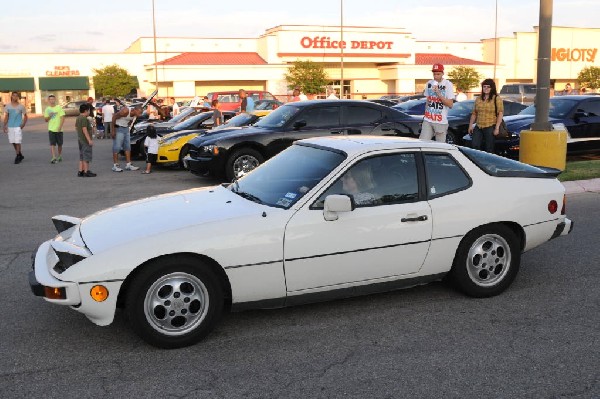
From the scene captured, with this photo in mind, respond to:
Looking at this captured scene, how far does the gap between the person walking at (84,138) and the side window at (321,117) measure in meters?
4.61

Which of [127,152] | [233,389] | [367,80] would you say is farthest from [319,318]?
[367,80]

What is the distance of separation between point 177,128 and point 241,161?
4167 mm

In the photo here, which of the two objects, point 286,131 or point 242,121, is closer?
point 286,131

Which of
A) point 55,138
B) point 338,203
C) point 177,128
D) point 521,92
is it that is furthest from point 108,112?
point 521,92

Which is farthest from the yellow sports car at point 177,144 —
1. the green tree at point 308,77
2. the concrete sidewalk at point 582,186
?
the green tree at point 308,77

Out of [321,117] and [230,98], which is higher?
[230,98]

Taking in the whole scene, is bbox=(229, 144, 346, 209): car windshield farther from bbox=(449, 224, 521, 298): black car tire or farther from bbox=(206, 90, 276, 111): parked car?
bbox=(206, 90, 276, 111): parked car

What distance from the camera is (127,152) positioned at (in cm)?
1441

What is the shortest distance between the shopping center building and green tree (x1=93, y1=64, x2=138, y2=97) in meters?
1.66

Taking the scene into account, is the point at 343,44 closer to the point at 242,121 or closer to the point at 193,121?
the point at 193,121

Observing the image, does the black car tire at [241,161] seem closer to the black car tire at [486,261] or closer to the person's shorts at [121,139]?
the person's shorts at [121,139]

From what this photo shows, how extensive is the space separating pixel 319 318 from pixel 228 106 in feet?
87.2

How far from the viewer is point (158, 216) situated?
4.50 m

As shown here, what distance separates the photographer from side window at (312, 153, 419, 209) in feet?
15.2
